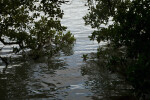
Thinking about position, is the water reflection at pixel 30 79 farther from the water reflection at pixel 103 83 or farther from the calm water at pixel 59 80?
the water reflection at pixel 103 83

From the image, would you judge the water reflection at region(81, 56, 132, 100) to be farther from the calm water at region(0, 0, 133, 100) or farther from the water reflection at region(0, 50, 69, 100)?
the water reflection at region(0, 50, 69, 100)

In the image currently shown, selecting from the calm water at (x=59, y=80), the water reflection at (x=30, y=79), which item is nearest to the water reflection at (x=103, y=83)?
the calm water at (x=59, y=80)

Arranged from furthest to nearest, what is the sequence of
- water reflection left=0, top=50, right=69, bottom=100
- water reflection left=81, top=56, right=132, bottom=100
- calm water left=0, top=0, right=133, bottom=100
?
water reflection left=0, top=50, right=69, bottom=100 < calm water left=0, top=0, right=133, bottom=100 < water reflection left=81, top=56, right=132, bottom=100

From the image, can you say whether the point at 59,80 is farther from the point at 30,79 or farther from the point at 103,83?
the point at 103,83

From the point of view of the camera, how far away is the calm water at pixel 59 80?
8156 mm

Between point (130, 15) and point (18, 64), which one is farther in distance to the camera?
point (18, 64)

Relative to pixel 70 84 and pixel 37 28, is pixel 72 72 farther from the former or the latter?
pixel 37 28

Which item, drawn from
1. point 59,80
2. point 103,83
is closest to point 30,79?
point 59,80

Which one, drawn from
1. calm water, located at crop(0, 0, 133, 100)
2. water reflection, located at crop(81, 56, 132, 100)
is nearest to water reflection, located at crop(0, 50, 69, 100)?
calm water, located at crop(0, 0, 133, 100)

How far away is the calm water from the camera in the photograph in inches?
321

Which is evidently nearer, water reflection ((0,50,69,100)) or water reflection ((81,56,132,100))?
water reflection ((81,56,132,100))

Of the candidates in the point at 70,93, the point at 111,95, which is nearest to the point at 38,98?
the point at 70,93

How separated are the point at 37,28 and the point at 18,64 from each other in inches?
114

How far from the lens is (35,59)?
1366 cm
